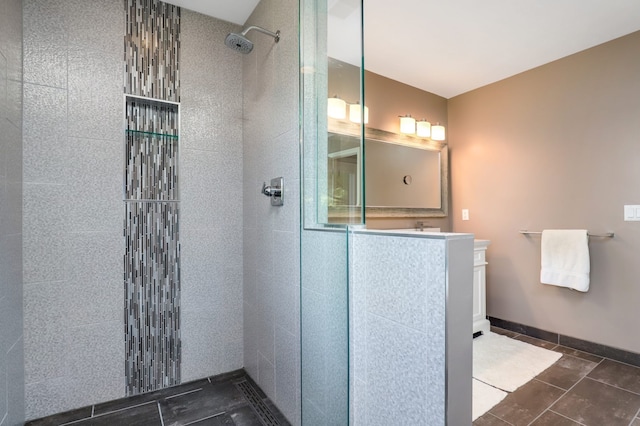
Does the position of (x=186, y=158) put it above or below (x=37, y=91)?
below

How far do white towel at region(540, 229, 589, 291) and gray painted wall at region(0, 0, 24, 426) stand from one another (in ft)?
11.3

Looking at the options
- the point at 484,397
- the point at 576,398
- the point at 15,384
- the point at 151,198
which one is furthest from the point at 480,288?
the point at 15,384

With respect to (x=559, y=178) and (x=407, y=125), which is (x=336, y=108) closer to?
(x=407, y=125)

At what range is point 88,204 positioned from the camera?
1660mm

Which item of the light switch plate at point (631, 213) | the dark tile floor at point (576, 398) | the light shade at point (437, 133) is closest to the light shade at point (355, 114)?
the dark tile floor at point (576, 398)

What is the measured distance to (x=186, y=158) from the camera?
1.94 metres

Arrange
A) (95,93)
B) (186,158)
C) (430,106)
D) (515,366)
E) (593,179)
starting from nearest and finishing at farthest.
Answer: (95,93), (186,158), (515,366), (593,179), (430,106)

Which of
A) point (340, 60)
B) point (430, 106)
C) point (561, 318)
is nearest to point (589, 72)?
point (430, 106)

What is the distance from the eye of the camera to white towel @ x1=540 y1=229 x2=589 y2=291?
233 centimetres

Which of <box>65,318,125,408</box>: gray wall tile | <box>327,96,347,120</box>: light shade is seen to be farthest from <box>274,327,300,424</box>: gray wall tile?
<box>327,96,347,120</box>: light shade

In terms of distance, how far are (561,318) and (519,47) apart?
223cm

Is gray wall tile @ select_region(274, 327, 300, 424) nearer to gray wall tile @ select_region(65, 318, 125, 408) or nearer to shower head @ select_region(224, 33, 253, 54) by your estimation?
gray wall tile @ select_region(65, 318, 125, 408)

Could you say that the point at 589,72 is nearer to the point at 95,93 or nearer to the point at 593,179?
the point at 593,179

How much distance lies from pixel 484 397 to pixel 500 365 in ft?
1.65
